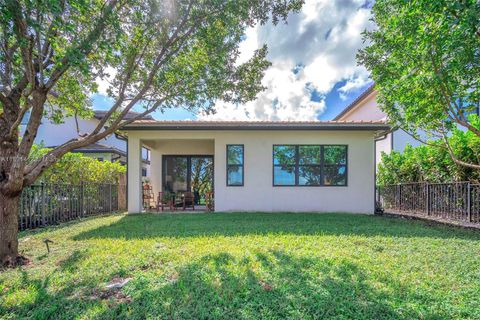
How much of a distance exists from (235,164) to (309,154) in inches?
114

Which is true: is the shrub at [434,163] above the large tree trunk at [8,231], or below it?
above

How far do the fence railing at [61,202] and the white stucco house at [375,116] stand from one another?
40.9ft

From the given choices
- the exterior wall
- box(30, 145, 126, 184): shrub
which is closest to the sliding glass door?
box(30, 145, 126, 184): shrub

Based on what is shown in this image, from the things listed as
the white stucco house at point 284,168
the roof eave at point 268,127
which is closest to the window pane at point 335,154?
the white stucco house at point 284,168

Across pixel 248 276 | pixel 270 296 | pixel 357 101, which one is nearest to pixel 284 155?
pixel 248 276

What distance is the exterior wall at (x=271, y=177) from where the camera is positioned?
33.4 feet

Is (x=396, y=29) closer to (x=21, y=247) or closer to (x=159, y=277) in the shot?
(x=159, y=277)

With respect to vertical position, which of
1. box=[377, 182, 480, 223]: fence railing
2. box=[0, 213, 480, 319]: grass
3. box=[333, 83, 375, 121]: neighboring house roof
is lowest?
box=[0, 213, 480, 319]: grass

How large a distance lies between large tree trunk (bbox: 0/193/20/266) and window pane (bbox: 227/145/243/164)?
6.78 meters

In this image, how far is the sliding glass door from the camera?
13375 millimetres

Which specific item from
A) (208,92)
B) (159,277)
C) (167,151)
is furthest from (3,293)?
(167,151)

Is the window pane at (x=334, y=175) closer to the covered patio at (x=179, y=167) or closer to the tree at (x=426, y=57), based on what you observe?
the tree at (x=426, y=57)

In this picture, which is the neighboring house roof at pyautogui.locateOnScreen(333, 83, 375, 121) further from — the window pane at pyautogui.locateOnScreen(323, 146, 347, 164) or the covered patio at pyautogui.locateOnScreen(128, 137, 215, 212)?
the covered patio at pyautogui.locateOnScreen(128, 137, 215, 212)

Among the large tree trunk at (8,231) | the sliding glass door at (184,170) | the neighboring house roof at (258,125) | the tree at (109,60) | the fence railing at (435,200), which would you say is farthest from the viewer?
the sliding glass door at (184,170)
